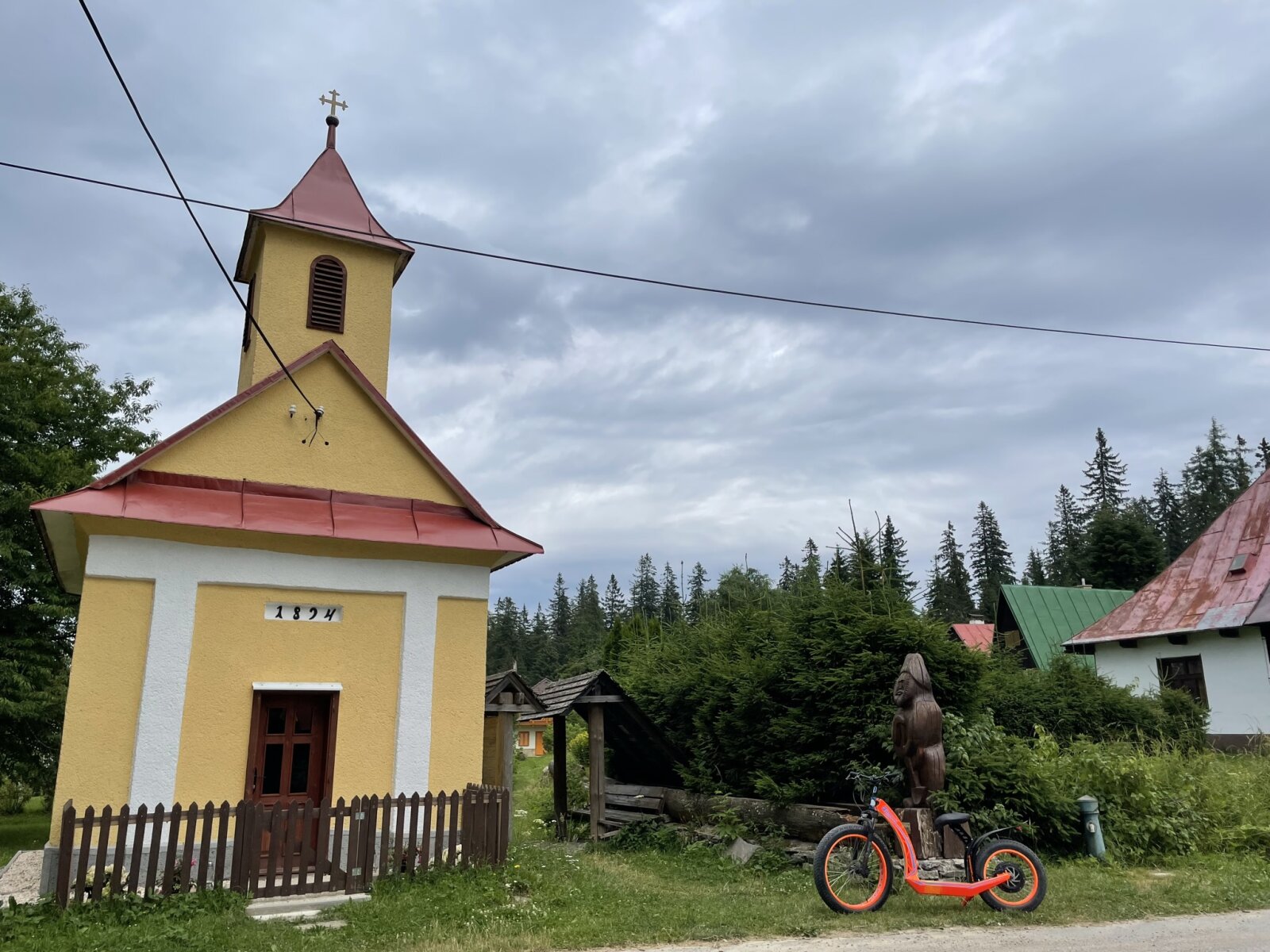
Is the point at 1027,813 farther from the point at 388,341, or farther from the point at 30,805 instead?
the point at 30,805

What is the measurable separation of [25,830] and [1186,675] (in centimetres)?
3015

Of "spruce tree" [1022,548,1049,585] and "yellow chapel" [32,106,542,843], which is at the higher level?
"spruce tree" [1022,548,1049,585]

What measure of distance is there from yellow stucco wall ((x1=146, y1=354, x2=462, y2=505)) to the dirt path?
7119 mm

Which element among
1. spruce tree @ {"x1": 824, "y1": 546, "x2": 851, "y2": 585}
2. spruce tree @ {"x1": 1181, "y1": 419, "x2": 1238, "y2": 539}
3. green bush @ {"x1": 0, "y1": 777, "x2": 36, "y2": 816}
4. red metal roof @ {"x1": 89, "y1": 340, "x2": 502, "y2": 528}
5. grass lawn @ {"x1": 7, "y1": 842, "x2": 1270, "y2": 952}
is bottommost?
green bush @ {"x1": 0, "y1": 777, "x2": 36, "y2": 816}

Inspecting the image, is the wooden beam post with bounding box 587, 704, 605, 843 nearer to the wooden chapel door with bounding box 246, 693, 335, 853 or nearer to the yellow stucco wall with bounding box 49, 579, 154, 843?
the wooden chapel door with bounding box 246, 693, 335, 853

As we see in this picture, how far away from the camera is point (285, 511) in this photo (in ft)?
35.7

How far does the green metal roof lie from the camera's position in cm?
3008

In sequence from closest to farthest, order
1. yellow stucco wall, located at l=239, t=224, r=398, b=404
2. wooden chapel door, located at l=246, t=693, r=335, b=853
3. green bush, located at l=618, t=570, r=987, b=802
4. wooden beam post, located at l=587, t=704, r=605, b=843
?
wooden chapel door, located at l=246, t=693, r=335, b=853, green bush, located at l=618, t=570, r=987, b=802, yellow stucco wall, located at l=239, t=224, r=398, b=404, wooden beam post, located at l=587, t=704, r=605, b=843

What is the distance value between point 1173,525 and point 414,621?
7479 cm

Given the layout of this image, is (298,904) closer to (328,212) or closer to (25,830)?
(328,212)

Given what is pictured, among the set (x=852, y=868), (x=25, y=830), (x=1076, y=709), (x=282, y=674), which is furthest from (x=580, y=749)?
(x=25, y=830)

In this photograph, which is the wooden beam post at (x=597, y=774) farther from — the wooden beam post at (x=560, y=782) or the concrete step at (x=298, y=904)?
the concrete step at (x=298, y=904)

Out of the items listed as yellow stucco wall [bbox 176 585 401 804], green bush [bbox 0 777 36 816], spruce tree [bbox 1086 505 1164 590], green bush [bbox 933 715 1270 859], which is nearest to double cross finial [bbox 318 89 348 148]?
yellow stucco wall [bbox 176 585 401 804]

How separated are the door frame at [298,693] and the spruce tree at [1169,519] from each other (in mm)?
67615
